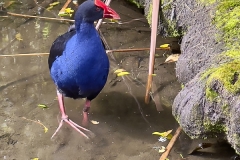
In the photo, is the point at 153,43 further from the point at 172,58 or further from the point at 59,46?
the point at 59,46

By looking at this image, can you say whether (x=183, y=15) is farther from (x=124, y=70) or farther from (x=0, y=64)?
(x=0, y=64)

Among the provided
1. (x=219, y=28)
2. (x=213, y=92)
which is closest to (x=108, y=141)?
(x=213, y=92)

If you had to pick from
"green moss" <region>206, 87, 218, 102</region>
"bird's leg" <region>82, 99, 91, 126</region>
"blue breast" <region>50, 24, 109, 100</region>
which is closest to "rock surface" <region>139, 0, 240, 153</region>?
"green moss" <region>206, 87, 218, 102</region>

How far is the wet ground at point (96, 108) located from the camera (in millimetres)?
2984

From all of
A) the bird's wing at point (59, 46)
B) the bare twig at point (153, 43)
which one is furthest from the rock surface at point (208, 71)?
the bird's wing at point (59, 46)

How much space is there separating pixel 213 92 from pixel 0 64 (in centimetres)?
215

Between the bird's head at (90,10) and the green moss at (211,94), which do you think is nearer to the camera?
the green moss at (211,94)

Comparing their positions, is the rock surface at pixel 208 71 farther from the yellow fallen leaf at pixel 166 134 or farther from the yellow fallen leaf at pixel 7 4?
the yellow fallen leaf at pixel 7 4

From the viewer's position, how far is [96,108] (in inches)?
135

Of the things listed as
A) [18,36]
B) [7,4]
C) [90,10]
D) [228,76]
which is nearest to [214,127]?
[228,76]

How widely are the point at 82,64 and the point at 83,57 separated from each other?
49 millimetres

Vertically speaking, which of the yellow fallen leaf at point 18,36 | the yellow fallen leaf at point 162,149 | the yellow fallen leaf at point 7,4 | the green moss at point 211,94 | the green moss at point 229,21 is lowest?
the yellow fallen leaf at point 162,149

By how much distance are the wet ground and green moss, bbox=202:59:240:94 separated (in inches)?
24.2

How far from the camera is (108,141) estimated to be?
3076mm
